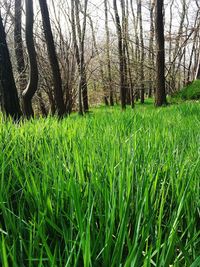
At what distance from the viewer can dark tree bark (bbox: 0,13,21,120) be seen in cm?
425

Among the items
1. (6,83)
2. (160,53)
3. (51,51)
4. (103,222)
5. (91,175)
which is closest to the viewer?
(103,222)

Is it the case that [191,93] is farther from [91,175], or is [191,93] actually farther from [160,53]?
[91,175]

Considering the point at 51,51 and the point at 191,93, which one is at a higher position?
the point at 51,51

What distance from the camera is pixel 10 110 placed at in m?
4.41

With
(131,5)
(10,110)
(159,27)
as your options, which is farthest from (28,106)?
(131,5)

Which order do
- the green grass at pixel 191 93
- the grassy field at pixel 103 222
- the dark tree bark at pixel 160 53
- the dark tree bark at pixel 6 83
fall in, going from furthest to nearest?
1. the green grass at pixel 191 93
2. the dark tree bark at pixel 160 53
3. the dark tree bark at pixel 6 83
4. the grassy field at pixel 103 222

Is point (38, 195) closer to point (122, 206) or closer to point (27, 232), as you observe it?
point (27, 232)

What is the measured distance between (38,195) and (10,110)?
389 cm

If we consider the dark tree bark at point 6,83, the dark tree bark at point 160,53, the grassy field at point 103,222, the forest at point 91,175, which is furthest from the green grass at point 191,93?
the grassy field at point 103,222

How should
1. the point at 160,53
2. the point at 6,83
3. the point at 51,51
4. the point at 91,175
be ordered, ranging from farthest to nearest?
the point at 160,53, the point at 51,51, the point at 6,83, the point at 91,175

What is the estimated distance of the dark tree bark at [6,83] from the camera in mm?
4250

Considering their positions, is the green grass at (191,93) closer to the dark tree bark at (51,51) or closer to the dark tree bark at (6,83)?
the dark tree bark at (51,51)

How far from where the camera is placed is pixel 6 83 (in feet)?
14.2

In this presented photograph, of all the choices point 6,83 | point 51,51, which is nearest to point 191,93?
point 51,51
